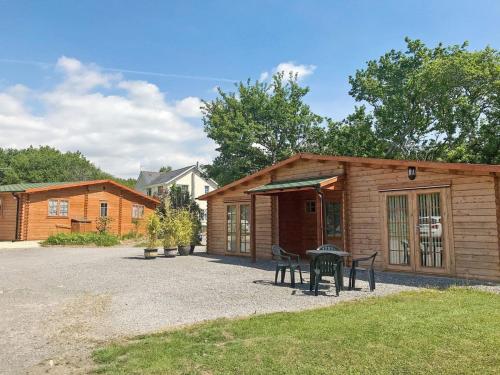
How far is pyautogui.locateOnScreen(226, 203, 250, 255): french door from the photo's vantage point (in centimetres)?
1472

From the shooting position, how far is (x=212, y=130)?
98.9 ft

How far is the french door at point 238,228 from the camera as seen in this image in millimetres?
14719

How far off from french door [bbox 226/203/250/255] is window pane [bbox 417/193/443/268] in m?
6.60

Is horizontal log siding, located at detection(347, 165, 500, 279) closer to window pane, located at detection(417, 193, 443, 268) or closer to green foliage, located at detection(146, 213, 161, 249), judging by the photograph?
window pane, located at detection(417, 193, 443, 268)

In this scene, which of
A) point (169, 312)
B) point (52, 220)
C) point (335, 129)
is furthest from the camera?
point (335, 129)

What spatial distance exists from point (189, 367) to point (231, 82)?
97.8 feet

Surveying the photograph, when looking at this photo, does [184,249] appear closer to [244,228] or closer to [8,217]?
[244,228]

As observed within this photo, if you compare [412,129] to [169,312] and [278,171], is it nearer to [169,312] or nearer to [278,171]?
[278,171]

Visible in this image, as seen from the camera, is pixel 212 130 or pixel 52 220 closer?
pixel 52 220

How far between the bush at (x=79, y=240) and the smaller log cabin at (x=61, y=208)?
2.56 m

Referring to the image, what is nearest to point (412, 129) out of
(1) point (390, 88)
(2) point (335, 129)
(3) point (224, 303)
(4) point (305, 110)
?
(1) point (390, 88)

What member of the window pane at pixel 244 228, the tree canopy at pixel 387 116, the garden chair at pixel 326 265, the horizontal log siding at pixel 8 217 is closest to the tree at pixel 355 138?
the tree canopy at pixel 387 116

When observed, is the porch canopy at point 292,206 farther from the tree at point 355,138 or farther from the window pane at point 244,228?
the tree at point 355,138

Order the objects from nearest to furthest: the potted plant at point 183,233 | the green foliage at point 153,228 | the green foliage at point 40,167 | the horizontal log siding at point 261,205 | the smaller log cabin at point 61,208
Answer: the horizontal log siding at point 261,205, the green foliage at point 153,228, the potted plant at point 183,233, the smaller log cabin at point 61,208, the green foliage at point 40,167
